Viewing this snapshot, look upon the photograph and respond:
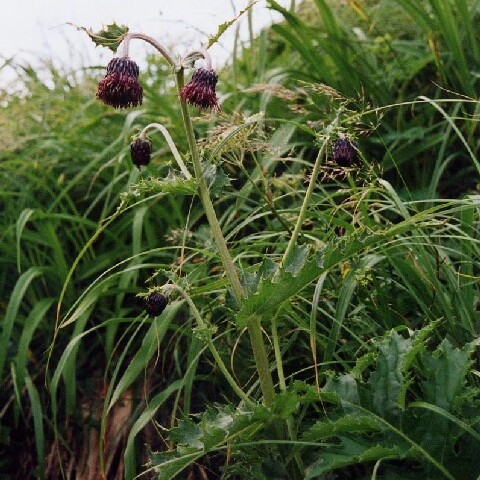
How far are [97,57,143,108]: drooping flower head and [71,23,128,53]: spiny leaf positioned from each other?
6cm

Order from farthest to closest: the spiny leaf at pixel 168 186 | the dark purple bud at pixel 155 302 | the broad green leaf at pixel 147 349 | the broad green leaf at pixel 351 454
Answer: the broad green leaf at pixel 147 349 → the dark purple bud at pixel 155 302 → the spiny leaf at pixel 168 186 → the broad green leaf at pixel 351 454

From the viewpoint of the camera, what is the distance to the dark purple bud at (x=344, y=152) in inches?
61.4

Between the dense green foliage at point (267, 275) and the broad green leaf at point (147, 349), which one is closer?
the dense green foliage at point (267, 275)

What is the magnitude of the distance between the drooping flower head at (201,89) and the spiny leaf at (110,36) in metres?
0.17

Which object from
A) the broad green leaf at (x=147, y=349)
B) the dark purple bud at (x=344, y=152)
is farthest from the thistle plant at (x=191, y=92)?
the broad green leaf at (x=147, y=349)

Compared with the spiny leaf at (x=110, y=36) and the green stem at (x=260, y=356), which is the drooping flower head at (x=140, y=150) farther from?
the green stem at (x=260, y=356)

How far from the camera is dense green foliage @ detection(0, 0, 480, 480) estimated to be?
1497 mm

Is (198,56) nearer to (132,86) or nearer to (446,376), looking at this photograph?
(132,86)

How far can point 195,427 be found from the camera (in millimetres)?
1491

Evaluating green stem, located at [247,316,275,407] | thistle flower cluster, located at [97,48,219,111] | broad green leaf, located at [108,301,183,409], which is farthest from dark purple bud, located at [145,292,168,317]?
broad green leaf, located at [108,301,183,409]

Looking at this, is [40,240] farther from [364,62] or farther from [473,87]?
[473,87]

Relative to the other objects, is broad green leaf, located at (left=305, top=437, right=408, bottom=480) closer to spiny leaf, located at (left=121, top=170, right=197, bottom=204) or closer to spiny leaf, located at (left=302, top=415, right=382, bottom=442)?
spiny leaf, located at (left=302, top=415, right=382, bottom=442)

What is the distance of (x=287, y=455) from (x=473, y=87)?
1.70 meters

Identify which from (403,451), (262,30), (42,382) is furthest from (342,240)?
(262,30)
